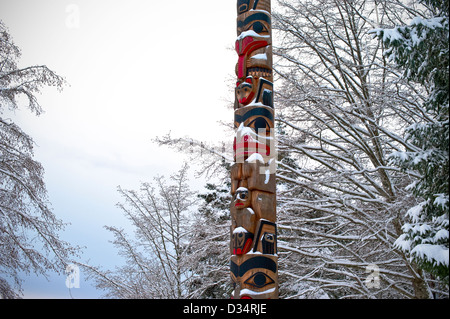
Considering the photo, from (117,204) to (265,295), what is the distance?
8921 mm

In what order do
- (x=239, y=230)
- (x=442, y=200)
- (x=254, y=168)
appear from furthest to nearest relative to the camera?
1. (x=254, y=168)
2. (x=239, y=230)
3. (x=442, y=200)

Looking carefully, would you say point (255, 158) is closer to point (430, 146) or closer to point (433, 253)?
point (430, 146)

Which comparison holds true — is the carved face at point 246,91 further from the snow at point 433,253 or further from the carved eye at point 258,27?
the snow at point 433,253

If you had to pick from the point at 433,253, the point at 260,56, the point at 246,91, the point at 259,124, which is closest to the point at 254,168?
the point at 259,124

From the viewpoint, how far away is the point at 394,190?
24.2ft

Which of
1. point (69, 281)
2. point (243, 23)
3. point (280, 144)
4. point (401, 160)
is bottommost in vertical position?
point (69, 281)

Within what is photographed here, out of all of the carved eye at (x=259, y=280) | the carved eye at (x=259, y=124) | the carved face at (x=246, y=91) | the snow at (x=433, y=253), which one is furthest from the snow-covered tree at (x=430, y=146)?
the carved face at (x=246, y=91)

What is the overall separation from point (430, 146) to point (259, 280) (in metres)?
2.63

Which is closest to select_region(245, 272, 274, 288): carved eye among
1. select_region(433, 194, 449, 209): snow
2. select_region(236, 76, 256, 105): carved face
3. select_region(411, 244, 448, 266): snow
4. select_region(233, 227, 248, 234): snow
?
select_region(233, 227, 248, 234): snow

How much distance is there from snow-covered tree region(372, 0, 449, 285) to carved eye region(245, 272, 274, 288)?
5.65 ft

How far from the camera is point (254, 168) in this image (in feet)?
18.9

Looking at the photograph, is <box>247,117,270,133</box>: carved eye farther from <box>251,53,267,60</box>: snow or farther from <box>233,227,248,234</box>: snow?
<box>233,227,248,234</box>: snow
